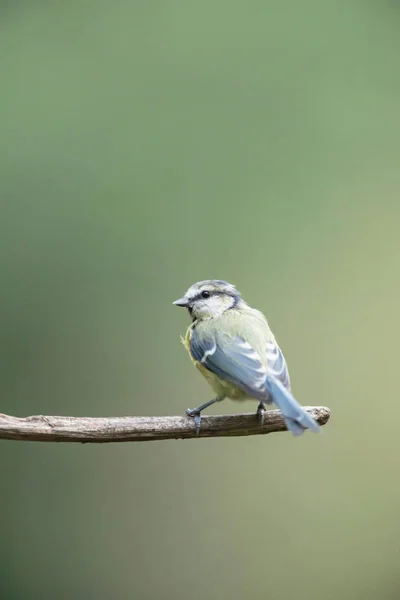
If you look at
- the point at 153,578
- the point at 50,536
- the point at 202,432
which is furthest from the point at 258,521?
the point at 202,432

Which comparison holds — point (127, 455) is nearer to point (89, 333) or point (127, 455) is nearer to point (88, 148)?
point (89, 333)

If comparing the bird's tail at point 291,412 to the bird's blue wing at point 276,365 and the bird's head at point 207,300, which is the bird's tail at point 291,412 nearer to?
the bird's blue wing at point 276,365

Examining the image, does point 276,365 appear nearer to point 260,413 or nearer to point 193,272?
point 260,413

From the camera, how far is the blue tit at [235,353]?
135cm

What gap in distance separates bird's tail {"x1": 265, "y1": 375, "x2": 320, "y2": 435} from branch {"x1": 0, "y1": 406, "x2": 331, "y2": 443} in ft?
0.57

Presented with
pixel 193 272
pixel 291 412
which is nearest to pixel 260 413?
pixel 291 412

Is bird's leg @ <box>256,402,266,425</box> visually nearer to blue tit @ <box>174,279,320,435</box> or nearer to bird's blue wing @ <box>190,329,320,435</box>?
blue tit @ <box>174,279,320,435</box>

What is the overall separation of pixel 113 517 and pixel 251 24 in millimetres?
2060

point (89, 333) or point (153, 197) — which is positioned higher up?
point (153, 197)

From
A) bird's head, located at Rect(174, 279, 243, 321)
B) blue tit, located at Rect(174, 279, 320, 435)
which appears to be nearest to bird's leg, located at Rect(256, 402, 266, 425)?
blue tit, located at Rect(174, 279, 320, 435)

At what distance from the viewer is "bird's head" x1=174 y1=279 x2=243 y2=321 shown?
162 cm

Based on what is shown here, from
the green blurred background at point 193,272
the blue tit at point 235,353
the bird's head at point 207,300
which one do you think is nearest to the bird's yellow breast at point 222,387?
the blue tit at point 235,353

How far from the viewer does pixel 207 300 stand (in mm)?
1632

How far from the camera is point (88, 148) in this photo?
2545mm
